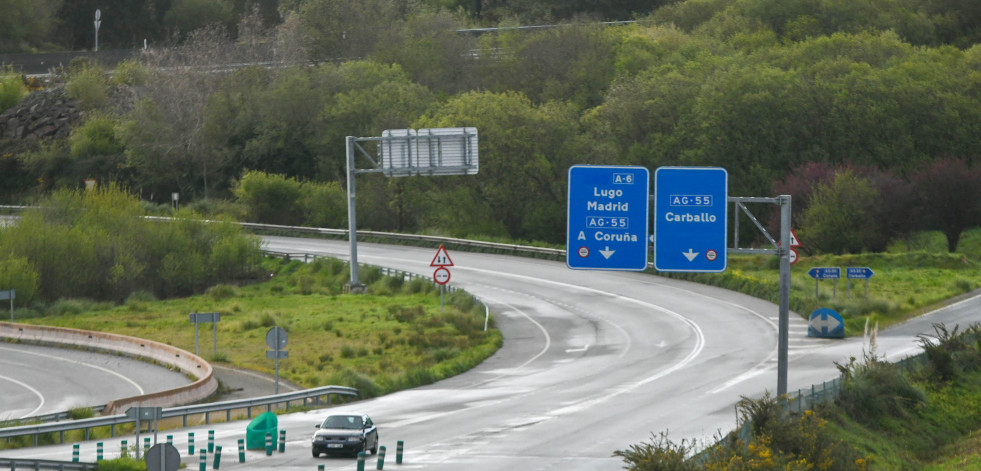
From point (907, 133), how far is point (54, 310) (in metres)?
50.4

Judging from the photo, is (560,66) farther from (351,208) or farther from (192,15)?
(192,15)

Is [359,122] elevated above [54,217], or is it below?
above

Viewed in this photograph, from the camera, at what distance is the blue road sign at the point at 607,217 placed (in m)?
24.2

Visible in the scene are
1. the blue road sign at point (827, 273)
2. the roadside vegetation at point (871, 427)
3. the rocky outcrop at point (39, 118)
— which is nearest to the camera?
the roadside vegetation at point (871, 427)

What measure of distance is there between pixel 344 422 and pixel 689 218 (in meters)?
8.01

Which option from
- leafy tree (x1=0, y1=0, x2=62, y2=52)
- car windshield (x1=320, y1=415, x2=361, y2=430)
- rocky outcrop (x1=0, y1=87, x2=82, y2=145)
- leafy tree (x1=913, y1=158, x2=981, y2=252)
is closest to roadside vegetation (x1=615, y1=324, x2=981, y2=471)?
car windshield (x1=320, y1=415, x2=361, y2=430)

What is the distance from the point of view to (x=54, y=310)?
60031 millimetres

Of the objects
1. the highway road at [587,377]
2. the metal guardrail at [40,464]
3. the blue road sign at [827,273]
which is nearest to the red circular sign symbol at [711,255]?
the highway road at [587,377]

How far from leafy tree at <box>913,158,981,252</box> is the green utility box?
4966 centimetres

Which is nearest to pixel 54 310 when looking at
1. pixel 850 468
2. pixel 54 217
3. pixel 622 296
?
pixel 54 217

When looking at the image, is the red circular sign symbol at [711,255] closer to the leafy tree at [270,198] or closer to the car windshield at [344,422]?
the car windshield at [344,422]

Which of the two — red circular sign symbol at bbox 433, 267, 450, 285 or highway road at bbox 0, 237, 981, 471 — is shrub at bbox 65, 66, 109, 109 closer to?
highway road at bbox 0, 237, 981, 471

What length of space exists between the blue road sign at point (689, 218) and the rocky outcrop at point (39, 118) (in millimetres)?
85260

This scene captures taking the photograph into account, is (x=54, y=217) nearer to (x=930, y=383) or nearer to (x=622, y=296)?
(x=622, y=296)
